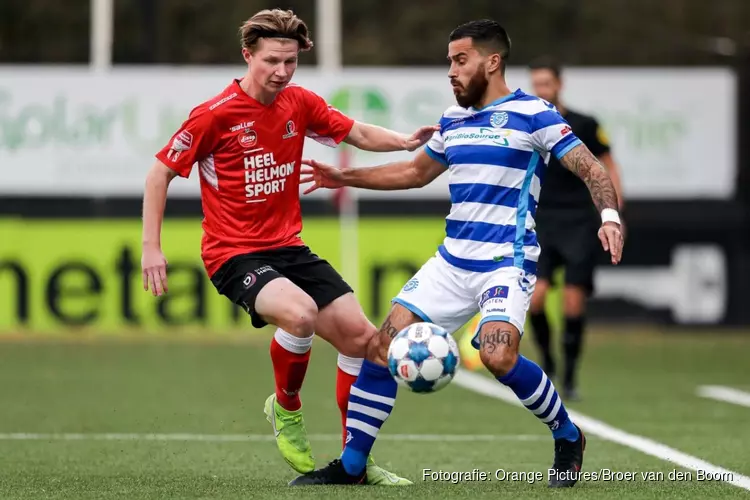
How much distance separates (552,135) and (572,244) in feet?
15.3

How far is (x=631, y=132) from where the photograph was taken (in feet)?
56.6

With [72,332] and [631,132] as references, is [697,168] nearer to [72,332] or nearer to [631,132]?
[631,132]

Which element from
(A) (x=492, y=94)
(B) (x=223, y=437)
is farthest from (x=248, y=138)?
(B) (x=223, y=437)

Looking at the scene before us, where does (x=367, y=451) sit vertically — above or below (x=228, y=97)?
below

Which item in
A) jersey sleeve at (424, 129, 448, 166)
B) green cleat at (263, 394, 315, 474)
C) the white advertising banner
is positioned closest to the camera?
green cleat at (263, 394, 315, 474)

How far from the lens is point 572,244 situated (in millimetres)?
11281

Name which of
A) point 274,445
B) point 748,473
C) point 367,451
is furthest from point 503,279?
point 274,445

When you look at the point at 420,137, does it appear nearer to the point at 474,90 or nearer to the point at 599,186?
the point at 474,90

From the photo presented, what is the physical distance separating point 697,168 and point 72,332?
23.3ft

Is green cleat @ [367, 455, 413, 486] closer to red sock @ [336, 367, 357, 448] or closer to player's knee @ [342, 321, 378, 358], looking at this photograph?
red sock @ [336, 367, 357, 448]

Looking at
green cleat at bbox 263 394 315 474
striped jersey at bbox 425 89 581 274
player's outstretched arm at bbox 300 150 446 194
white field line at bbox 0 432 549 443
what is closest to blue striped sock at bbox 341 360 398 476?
green cleat at bbox 263 394 315 474

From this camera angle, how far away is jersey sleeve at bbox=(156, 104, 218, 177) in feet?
22.8

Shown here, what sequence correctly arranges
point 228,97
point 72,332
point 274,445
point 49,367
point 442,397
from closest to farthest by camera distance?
1. point 228,97
2. point 274,445
3. point 442,397
4. point 49,367
5. point 72,332

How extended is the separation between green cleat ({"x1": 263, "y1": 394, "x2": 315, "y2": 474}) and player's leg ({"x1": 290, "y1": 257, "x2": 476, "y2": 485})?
0.53 ft
